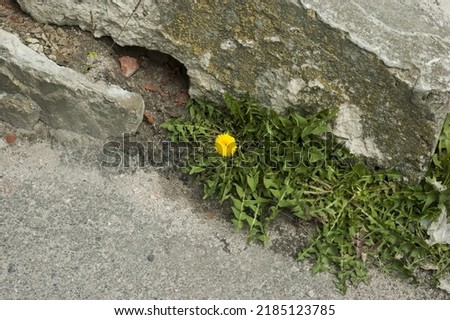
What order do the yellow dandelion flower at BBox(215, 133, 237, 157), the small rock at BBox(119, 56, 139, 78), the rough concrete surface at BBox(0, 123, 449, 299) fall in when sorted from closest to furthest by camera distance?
1. the rough concrete surface at BBox(0, 123, 449, 299)
2. the yellow dandelion flower at BBox(215, 133, 237, 157)
3. the small rock at BBox(119, 56, 139, 78)

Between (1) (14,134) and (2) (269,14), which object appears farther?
(1) (14,134)

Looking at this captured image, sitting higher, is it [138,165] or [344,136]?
[344,136]

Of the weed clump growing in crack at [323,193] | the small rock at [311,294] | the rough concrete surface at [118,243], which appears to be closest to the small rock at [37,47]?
the rough concrete surface at [118,243]

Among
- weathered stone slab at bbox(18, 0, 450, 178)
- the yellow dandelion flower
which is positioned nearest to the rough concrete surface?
the yellow dandelion flower

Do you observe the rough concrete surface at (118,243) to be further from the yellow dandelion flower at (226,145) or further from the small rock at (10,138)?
the yellow dandelion flower at (226,145)

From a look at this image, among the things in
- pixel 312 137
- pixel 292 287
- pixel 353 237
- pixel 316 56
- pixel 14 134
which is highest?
pixel 316 56

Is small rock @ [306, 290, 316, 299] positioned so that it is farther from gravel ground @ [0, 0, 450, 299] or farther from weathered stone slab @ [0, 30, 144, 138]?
weathered stone slab @ [0, 30, 144, 138]

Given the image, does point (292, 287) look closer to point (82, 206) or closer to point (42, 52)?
point (82, 206)

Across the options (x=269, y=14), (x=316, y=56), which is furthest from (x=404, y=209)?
(x=269, y=14)
